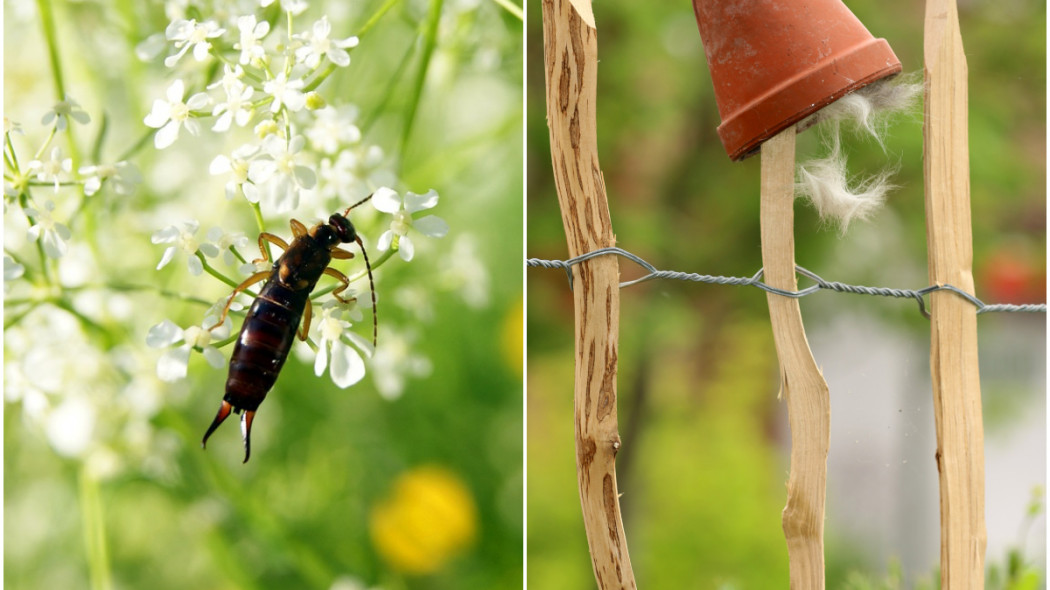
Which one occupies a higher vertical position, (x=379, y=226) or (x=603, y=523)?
(x=379, y=226)

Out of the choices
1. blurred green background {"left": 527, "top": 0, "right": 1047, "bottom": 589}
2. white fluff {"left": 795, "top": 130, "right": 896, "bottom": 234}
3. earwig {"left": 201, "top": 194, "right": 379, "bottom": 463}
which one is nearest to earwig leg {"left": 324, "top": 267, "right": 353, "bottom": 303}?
earwig {"left": 201, "top": 194, "right": 379, "bottom": 463}

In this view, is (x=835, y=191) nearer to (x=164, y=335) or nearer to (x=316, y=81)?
(x=316, y=81)

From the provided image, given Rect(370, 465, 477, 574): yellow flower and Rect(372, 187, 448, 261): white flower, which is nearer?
Rect(372, 187, 448, 261): white flower

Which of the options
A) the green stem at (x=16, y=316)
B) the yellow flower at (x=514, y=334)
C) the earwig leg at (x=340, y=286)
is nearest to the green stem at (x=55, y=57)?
the green stem at (x=16, y=316)

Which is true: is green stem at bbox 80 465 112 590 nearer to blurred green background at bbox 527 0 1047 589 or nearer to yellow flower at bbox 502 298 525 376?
yellow flower at bbox 502 298 525 376

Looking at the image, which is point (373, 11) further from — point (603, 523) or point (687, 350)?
point (687, 350)

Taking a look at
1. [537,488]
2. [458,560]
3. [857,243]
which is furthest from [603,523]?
[537,488]
